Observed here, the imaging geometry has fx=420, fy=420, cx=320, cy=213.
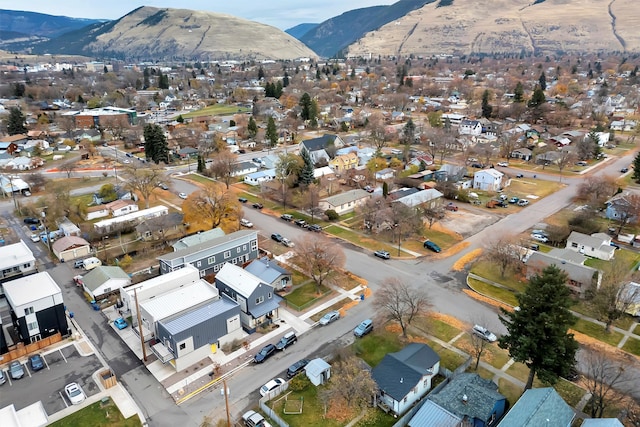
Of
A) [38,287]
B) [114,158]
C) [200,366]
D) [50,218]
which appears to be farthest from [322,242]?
[114,158]

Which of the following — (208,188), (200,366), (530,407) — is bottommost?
(200,366)

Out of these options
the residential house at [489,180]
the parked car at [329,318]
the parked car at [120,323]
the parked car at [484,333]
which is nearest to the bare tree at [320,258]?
the parked car at [329,318]

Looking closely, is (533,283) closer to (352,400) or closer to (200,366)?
(352,400)

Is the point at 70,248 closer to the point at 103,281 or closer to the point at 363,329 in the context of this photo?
the point at 103,281

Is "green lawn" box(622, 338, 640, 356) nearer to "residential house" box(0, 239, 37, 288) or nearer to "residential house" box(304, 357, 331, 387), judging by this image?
"residential house" box(304, 357, 331, 387)

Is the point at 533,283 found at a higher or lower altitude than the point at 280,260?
higher

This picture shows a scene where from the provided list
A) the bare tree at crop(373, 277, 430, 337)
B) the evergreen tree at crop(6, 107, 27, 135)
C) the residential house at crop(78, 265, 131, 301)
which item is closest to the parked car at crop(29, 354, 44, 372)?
the residential house at crop(78, 265, 131, 301)

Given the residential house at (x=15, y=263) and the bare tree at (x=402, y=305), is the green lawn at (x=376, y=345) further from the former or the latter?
the residential house at (x=15, y=263)
